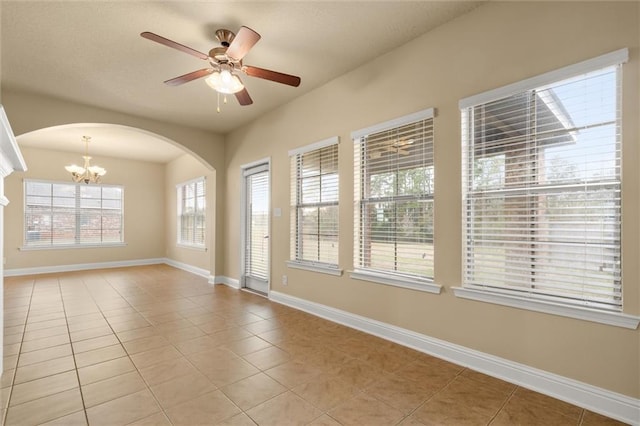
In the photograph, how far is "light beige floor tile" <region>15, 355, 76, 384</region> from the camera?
2375 millimetres

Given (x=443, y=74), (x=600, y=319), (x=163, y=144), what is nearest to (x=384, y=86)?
(x=443, y=74)

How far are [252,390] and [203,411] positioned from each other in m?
0.36

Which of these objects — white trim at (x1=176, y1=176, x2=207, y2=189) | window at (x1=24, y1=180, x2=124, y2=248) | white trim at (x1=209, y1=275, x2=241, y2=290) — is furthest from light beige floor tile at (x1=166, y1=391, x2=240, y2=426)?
window at (x1=24, y1=180, x2=124, y2=248)

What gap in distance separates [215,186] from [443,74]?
4588 millimetres

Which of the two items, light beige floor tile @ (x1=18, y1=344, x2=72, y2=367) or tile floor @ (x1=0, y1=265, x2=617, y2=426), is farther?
light beige floor tile @ (x1=18, y1=344, x2=72, y2=367)

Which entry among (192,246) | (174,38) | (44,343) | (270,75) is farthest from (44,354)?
(192,246)

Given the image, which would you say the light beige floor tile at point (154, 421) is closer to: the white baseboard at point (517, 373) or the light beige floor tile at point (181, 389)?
the light beige floor tile at point (181, 389)

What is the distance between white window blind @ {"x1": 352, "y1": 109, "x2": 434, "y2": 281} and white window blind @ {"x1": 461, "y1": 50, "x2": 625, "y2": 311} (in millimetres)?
379

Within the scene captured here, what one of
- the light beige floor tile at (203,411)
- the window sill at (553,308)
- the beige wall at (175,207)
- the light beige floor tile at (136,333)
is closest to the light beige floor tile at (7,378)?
the light beige floor tile at (136,333)

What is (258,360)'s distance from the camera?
268 cm

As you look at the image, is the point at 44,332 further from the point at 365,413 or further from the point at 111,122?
the point at 365,413

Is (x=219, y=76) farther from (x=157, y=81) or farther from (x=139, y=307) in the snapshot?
(x=139, y=307)

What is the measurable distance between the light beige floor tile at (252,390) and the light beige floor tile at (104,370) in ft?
3.11

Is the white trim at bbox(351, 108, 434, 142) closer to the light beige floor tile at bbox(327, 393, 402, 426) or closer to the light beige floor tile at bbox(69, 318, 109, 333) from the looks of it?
the light beige floor tile at bbox(327, 393, 402, 426)
